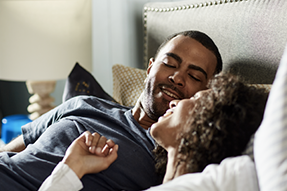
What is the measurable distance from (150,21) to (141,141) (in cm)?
83

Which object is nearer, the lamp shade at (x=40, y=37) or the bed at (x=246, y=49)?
the bed at (x=246, y=49)

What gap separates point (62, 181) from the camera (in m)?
0.73

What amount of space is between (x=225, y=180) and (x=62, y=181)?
41cm

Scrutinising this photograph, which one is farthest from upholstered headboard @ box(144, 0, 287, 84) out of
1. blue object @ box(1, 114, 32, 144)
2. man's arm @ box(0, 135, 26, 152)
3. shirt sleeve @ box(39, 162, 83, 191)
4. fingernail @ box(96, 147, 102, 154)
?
blue object @ box(1, 114, 32, 144)

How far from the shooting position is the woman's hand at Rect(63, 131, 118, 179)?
2.59ft

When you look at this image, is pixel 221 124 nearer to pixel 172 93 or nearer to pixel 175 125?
pixel 175 125

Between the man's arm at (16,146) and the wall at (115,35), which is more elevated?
the wall at (115,35)

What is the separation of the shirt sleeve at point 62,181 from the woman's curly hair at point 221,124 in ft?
0.94

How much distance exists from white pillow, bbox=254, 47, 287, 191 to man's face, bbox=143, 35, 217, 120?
495 millimetres

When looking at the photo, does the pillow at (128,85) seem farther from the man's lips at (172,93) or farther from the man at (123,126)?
the man's lips at (172,93)

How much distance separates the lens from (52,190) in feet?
2.33

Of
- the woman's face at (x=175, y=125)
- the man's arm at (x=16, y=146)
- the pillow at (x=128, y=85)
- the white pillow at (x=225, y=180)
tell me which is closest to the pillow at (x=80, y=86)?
the pillow at (x=128, y=85)

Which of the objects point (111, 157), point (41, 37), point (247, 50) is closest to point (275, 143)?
point (111, 157)

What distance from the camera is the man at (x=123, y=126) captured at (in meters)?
0.84
